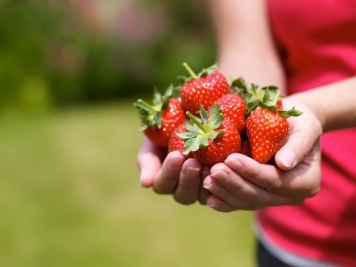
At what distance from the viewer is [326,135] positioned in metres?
0.93

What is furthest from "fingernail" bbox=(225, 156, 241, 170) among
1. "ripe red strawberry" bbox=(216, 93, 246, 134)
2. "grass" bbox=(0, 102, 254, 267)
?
"grass" bbox=(0, 102, 254, 267)

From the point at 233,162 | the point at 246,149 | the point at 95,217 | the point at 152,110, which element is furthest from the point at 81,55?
the point at 233,162

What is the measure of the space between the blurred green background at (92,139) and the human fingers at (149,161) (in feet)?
1.21

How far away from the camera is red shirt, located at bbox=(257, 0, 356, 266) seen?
87 centimetres

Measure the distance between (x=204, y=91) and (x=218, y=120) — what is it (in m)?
0.10

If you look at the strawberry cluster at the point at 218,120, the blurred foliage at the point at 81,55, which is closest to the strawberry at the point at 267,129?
the strawberry cluster at the point at 218,120

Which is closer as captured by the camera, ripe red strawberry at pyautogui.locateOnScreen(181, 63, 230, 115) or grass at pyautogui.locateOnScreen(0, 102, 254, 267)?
ripe red strawberry at pyautogui.locateOnScreen(181, 63, 230, 115)

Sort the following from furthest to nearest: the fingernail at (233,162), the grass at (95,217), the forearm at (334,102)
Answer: the grass at (95,217), the forearm at (334,102), the fingernail at (233,162)

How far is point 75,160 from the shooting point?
Result: 8.96 ft

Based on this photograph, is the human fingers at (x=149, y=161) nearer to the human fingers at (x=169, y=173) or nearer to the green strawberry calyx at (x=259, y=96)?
the human fingers at (x=169, y=173)

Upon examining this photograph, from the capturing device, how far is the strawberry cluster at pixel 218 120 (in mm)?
753

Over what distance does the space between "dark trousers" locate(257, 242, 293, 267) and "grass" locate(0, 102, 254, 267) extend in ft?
3.52

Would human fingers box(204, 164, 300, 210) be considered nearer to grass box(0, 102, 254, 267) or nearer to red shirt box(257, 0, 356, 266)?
red shirt box(257, 0, 356, 266)

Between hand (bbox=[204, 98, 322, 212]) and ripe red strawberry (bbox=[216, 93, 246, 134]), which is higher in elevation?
ripe red strawberry (bbox=[216, 93, 246, 134])
